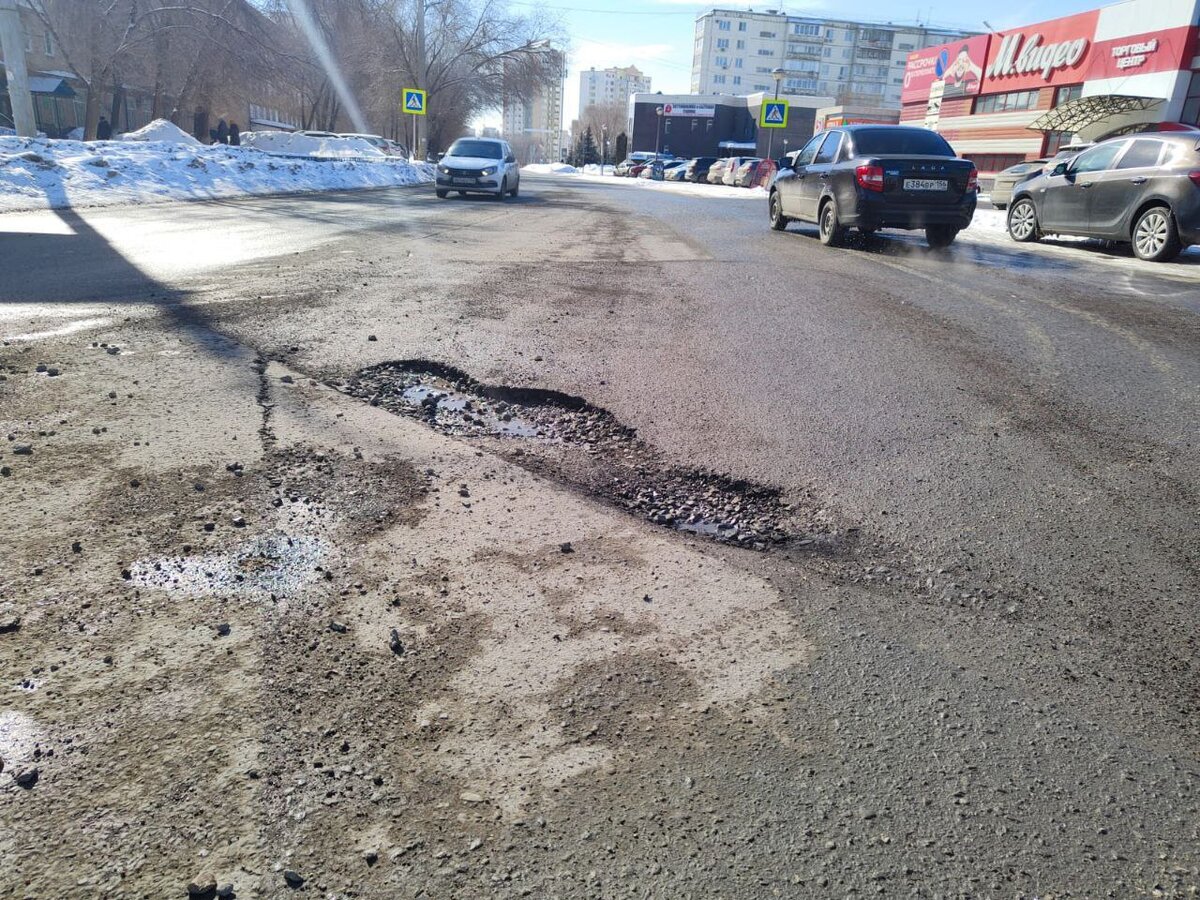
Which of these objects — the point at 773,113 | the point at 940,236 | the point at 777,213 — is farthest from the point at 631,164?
the point at 940,236

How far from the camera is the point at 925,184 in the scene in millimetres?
10617

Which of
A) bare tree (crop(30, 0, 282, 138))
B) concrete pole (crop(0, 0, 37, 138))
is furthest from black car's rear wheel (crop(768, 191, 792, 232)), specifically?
bare tree (crop(30, 0, 282, 138))

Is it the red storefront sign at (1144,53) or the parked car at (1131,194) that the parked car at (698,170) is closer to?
the red storefront sign at (1144,53)

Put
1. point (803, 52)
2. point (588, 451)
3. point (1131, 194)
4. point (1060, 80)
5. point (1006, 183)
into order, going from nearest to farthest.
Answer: point (588, 451), point (1131, 194), point (1006, 183), point (1060, 80), point (803, 52)

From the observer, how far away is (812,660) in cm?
219

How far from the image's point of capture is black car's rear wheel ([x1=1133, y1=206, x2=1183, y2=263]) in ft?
33.8

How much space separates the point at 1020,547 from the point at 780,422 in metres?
1.48

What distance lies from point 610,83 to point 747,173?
166 meters

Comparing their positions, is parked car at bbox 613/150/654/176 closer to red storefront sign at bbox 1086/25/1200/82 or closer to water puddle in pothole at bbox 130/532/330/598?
red storefront sign at bbox 1086/25/1200/82

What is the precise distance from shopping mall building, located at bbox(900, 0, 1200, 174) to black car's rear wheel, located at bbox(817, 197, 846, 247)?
88.3ft

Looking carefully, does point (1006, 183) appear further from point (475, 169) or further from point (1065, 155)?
point (475, 169)

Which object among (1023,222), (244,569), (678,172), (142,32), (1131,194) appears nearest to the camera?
(244,569)

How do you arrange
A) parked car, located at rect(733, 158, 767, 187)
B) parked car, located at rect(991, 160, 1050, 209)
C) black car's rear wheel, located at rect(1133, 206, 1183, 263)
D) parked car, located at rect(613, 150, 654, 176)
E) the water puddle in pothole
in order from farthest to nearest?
parked car, located at rect(613, 150, 654, 176) → parked car, located at rect(733, 158, 767, 187) → parked car, located at rect(991, 160, 1050, 209) → black car's rear wheel, located at rect(1133, 206, 1183, 263) → the water puddle in pothole

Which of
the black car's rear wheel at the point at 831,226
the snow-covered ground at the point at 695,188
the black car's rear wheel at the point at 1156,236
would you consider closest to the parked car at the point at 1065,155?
the black car's rear wheel at the point at 1156,236
